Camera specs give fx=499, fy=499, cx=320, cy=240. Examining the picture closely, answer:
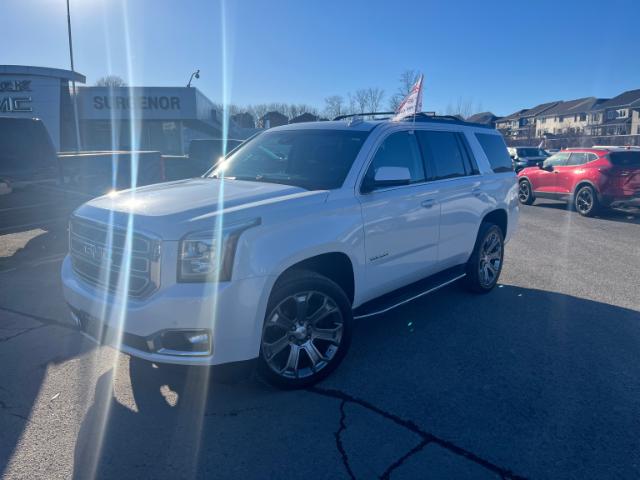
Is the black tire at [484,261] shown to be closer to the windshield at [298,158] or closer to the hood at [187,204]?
the windshield at [298,158]

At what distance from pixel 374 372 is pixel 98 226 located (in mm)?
2339

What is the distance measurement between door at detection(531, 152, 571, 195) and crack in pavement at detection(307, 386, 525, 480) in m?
12.8

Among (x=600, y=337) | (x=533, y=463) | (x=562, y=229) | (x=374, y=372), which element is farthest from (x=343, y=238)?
(x=562, y=229)

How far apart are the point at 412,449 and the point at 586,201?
12067 millimetres

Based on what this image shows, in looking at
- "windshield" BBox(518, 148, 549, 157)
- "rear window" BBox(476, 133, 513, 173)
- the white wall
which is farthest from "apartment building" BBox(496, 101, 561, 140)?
"rear window" BBox(476, 133, 513, 173)

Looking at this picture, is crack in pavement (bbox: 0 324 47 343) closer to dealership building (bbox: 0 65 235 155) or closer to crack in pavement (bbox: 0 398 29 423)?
crack in pavement (bbox: 0 398 29 423)

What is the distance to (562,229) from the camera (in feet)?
36.0

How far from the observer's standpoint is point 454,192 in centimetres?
512

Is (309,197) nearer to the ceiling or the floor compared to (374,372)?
nearer to the ceiling

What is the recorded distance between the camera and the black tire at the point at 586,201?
12.7 m

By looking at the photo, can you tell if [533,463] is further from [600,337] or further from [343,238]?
[600,337]

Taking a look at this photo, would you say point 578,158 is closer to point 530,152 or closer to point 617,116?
point 530,152

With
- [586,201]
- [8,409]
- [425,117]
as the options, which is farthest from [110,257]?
[586,201]

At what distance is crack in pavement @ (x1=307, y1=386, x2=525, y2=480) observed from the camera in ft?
9.22
